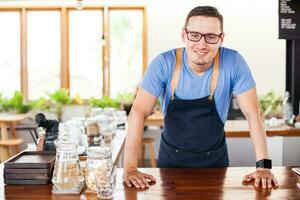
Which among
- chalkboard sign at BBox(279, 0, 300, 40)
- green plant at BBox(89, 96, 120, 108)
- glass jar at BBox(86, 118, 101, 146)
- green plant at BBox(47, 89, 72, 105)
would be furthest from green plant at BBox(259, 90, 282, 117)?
glass jar at BBox(86, 118, 101, 146)

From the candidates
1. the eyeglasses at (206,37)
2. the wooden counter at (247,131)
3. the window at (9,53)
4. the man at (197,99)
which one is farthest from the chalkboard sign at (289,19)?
the window at (9,53)

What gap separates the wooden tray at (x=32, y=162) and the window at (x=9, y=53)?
5.59m

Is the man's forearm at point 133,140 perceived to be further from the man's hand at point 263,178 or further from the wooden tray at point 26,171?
the man's hand at point 263,178

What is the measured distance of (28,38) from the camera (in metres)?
7.43

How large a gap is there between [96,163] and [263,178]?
694 millimetres

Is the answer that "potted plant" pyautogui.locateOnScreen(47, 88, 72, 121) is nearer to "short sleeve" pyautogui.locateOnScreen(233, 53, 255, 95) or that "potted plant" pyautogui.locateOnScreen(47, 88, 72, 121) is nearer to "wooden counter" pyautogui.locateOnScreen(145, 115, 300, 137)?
"wooden counter" pyautogui.locateOnScreen(145, 115, 300, 137)

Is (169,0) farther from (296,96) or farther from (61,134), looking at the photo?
(61,134)

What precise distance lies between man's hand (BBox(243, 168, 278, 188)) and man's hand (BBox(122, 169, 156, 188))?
0.41 m

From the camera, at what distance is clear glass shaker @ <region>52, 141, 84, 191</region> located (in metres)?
1.76

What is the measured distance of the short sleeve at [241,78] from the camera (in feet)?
7.27

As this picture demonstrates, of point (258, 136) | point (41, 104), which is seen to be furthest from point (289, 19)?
point (41, 104)

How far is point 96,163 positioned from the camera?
68.2 inches

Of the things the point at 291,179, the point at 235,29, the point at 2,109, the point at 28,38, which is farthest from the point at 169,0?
the point at 291,179

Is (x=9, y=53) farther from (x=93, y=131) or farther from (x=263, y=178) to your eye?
(x=263, y=178)
